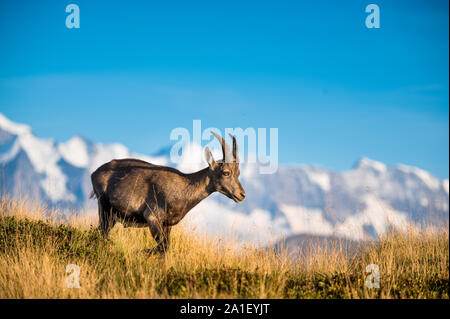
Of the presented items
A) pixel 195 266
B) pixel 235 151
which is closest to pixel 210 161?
→ pixel 235 151

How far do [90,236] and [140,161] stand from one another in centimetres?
236

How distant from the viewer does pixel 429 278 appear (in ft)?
35.7

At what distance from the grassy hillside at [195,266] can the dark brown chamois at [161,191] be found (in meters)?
0.78

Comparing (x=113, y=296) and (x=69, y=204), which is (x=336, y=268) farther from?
(x=69, y=204)

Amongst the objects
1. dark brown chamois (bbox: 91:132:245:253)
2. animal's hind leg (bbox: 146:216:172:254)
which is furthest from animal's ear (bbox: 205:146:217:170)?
animal's hind leg (bbox: 146:216:172:254)

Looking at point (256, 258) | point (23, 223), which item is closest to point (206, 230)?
point (256, 258)

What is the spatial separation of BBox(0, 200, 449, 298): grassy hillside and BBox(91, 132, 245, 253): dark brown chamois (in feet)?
2.56

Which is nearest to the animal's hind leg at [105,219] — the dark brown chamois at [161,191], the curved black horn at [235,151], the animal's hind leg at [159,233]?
the dark brown chamois at [161,191]

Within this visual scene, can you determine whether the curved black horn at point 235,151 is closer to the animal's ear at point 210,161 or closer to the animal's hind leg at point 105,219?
the animal's ear at point 210,161

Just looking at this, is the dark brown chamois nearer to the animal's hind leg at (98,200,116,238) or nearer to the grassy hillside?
the animal's hind leg at (98,200,116,238)

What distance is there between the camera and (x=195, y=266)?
1106cm

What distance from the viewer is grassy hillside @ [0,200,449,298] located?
31.0 ft
